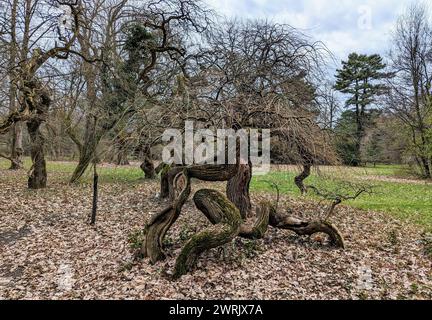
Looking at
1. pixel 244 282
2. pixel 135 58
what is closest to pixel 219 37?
pixel 135 58

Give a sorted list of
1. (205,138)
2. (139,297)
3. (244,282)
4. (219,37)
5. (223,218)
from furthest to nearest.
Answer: (219,37), (205,138), (223,218), (244,282), (139,297)

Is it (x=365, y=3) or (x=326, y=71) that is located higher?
(x=365, y=3)

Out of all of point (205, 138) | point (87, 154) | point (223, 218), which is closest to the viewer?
point (223, 218)

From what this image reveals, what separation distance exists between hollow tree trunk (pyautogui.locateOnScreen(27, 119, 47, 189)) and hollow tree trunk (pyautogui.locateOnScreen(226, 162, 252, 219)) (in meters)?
7.05

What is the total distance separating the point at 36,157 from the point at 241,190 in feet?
24.4

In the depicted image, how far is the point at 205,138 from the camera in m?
5.39

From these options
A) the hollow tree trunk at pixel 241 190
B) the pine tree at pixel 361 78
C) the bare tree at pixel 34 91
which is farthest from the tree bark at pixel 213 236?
the pine tree at pixel 361 78

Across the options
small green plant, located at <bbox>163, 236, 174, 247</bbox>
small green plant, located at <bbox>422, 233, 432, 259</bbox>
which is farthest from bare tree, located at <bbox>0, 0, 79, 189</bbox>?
small green plant, located at <bbox>422, 233, 432, 259</bbox>

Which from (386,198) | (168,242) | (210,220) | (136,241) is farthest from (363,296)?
(386,198)

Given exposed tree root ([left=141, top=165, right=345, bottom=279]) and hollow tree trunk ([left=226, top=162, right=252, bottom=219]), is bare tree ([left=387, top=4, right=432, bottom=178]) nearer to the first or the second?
hollow tree trunk ([left=226, top=162, right=252, bottom=219])

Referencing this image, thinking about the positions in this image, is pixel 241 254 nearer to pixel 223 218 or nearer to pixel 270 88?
pixel 223 218

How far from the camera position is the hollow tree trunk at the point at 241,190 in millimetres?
6617

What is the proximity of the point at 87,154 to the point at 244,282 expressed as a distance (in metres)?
9.45

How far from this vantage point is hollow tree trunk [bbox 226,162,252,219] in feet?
21.7
